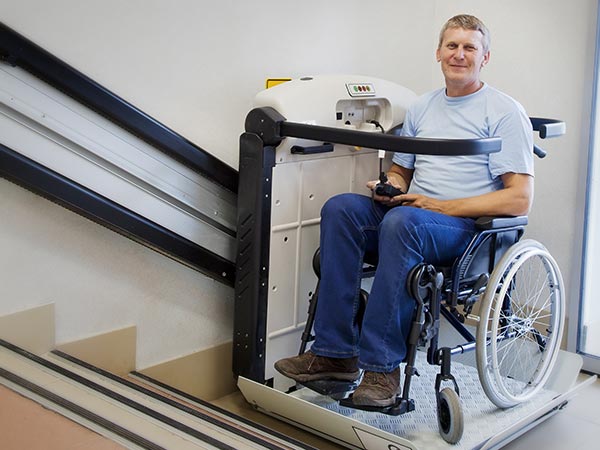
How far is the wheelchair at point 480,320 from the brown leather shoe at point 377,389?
0.09 ft

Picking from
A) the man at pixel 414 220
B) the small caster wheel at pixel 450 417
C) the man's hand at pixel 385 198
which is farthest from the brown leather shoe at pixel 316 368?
the man's hand at pixel 385 198

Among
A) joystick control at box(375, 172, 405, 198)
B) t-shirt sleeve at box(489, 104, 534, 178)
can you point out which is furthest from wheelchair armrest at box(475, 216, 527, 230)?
joystick control at box(375, 172, 405, 198)

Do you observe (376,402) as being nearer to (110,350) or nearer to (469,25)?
(110,350)

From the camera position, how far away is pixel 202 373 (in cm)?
342

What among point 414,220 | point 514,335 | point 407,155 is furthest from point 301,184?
point 514,335

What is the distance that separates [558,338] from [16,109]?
2.19 m

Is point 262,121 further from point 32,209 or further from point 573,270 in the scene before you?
point 573,270

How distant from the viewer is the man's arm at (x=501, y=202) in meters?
3.00

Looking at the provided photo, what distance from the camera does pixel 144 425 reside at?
229 centimetres

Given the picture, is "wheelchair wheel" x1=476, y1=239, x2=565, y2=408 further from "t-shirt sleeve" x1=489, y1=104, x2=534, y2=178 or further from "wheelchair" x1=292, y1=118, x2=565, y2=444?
"t-shirt sleeve" x1=489, y1=104, x2=534, y2=178

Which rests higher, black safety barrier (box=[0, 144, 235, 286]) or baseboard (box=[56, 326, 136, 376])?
black safety barrier (box=[0, 144, 235, 286])

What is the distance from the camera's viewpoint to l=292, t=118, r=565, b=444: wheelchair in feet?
9.14

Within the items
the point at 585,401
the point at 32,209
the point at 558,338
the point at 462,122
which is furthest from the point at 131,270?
the point at 585,401

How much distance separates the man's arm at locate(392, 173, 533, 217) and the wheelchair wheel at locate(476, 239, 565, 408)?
0.44 feet
